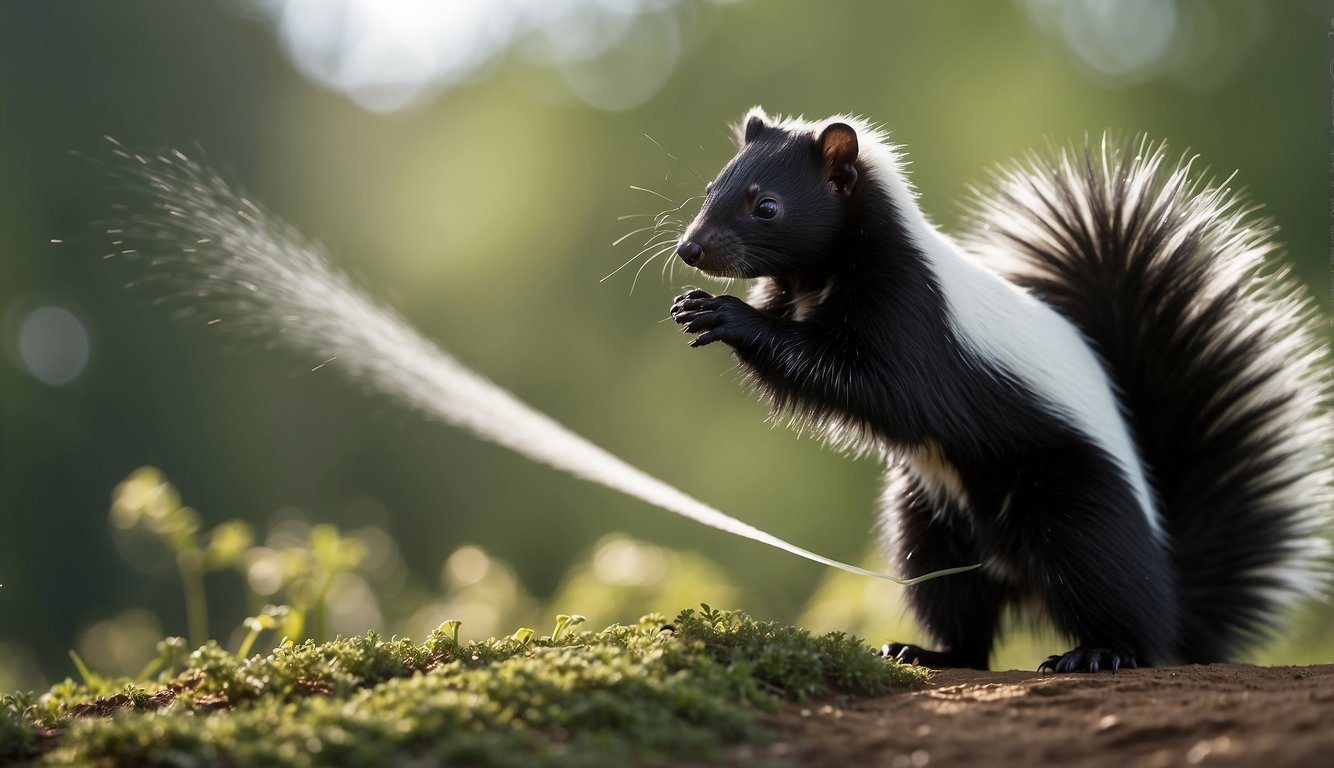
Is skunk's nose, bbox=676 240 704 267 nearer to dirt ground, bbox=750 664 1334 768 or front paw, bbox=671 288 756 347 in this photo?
front paw, bbox=671 288 756 347

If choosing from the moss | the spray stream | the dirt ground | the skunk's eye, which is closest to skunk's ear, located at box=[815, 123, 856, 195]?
the skunk's eye

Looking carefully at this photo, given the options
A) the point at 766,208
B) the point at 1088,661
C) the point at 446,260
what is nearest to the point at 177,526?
the point at 766,208

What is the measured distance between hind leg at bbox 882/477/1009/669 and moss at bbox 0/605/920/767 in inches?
57.8

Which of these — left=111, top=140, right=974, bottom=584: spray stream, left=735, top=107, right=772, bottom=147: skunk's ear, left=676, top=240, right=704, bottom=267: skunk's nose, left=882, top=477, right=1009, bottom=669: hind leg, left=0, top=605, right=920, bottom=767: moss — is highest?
left=735, top=107, right=772, bottom=147: skunk's ear

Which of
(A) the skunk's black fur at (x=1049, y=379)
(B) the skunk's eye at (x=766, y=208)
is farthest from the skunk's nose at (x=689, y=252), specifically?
(B) the skunk's eye at (x=766, y=208)

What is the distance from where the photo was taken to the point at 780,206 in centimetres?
491

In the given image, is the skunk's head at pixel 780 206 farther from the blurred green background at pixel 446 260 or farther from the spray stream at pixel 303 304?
the blurred green background at pixel 446 260

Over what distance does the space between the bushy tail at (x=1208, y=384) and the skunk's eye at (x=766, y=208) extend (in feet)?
5.25

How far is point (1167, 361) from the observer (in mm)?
5309

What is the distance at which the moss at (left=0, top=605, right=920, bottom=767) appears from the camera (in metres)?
2.64

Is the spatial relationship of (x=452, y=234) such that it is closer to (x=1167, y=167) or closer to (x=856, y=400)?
(x=1167, y=167)

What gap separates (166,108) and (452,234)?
5.11 meters

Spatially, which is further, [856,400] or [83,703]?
[856,400]

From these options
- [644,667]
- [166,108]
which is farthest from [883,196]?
[166,108]
